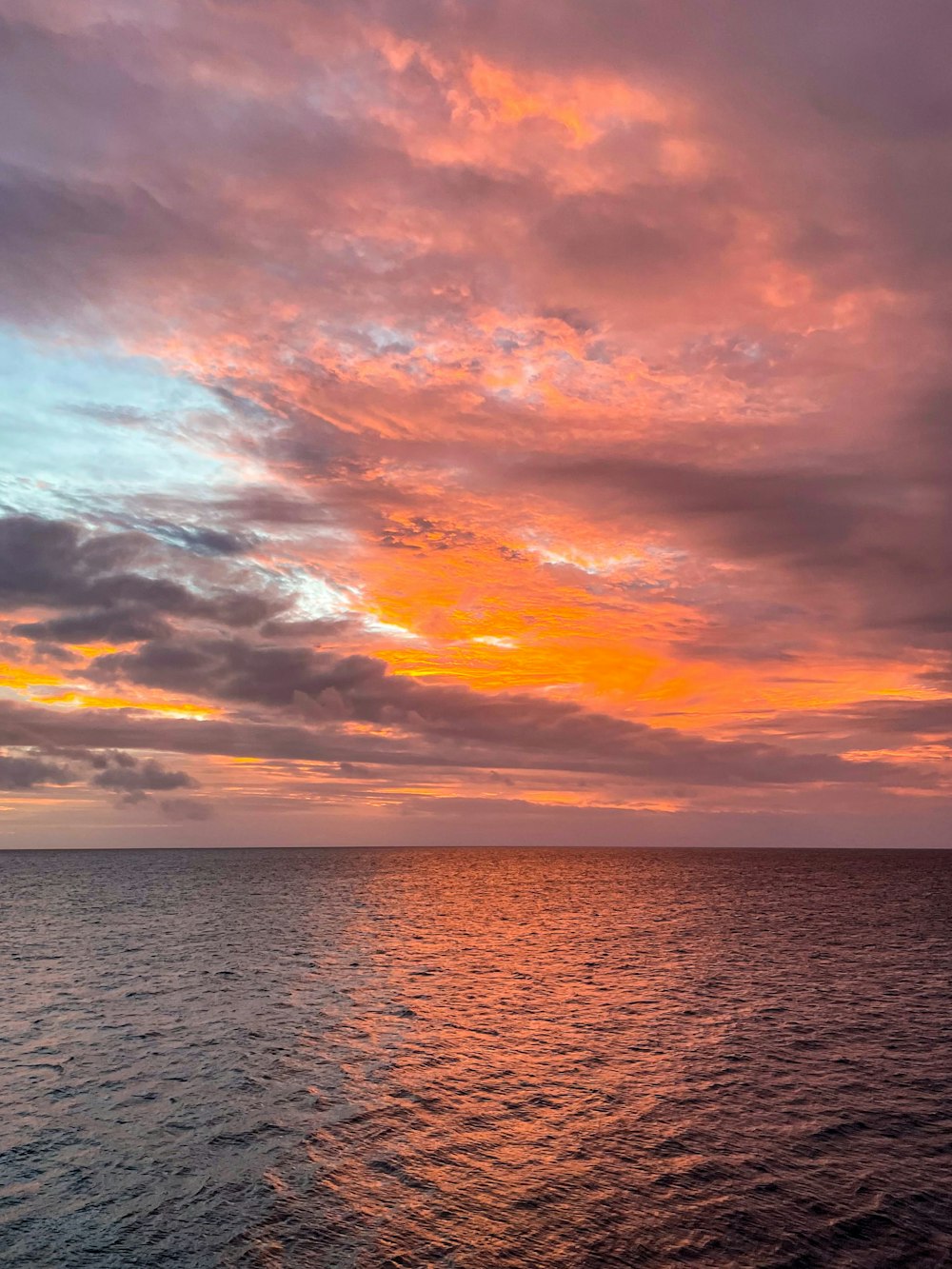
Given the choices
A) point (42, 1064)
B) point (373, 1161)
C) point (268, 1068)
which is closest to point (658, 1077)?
point (373, 1161)

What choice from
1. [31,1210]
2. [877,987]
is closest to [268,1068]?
[31,1210]

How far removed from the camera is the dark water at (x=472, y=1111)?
26.5 m

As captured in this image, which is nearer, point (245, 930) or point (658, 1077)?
point (658, 1077)

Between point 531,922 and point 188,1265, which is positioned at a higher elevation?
point 188,1265

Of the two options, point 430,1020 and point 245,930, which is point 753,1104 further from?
point 245,930

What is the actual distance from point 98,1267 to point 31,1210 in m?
5.39

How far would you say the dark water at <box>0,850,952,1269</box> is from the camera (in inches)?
1045

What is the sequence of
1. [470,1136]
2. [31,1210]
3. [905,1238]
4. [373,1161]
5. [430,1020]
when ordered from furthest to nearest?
[430,1020] → [470,1136] → [373,1161] → [31,1210] → [905,1238]

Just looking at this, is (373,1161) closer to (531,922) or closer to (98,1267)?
(98,1267)

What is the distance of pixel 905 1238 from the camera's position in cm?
2638

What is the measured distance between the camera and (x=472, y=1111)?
38188mm

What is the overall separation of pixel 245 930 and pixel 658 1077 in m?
78.4

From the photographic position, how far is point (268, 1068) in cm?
4478

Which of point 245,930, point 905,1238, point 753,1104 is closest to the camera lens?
point 905,1238
